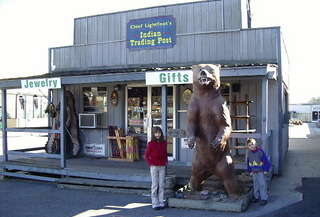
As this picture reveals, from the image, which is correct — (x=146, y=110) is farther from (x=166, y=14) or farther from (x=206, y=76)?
(x=206, y=76)

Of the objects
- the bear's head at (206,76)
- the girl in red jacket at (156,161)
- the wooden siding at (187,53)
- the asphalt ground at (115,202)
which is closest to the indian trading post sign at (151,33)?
the wooden siding at (187,53)

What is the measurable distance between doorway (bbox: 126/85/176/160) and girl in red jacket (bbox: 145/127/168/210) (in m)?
3.30

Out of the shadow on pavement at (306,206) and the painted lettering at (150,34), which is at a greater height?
the painted lettering at (150,34)

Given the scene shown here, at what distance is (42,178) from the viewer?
888 centimetres

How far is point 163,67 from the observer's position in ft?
31.3

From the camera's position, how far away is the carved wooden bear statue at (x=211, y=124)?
19.7 feet

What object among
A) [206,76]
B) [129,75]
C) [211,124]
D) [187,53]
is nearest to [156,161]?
[211,124]

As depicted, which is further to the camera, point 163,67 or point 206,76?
point 163,67

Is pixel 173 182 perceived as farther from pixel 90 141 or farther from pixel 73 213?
pixel 90 141

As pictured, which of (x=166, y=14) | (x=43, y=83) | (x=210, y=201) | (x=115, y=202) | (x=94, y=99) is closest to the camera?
(x=210, y=201)

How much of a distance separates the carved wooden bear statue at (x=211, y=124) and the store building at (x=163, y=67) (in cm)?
108

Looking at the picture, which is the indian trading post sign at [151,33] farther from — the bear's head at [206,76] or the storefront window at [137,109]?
the bear's head at [206,76]

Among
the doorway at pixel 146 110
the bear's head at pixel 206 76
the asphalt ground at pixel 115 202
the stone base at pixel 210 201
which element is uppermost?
the bear's head at pixel 206 76

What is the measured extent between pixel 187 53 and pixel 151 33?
1282 millimetres
